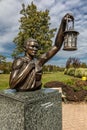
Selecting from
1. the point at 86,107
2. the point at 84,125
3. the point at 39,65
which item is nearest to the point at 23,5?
the point at 86,107

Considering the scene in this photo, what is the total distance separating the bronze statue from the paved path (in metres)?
3.63

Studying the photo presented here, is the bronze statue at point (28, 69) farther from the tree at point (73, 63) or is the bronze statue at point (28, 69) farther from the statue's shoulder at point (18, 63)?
the tree at point (73, 63)

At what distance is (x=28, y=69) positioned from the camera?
4406 millimetres

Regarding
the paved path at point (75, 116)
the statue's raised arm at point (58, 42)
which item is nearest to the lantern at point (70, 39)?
the statue's raised arm at point (58, 42)

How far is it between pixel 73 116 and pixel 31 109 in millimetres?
5748

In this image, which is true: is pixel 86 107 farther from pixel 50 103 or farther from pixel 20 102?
pixel 20 102

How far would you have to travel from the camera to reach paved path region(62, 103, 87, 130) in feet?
25.9

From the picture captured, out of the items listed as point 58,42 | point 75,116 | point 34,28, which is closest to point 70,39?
point 58,42

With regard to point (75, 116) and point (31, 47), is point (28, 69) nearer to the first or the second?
point (31, 47)

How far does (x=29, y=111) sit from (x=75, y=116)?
5.82 metres

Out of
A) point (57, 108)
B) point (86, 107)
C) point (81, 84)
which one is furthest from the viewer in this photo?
point (81, 84)

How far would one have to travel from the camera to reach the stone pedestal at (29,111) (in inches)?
154

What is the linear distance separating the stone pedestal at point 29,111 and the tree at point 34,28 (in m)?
23.0

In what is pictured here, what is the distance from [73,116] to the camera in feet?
30.9
